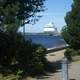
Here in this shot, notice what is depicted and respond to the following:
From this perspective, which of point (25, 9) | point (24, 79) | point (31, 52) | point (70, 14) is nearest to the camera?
point (24, 79)

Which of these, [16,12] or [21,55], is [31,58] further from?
[16,12]

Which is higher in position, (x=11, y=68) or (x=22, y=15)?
(x=22, y=15)

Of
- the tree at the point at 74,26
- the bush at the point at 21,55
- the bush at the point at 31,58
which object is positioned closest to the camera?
the bush at the point at 31,58

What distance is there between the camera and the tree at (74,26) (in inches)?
1072

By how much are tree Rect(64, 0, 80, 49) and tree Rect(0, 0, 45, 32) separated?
743 centimetres

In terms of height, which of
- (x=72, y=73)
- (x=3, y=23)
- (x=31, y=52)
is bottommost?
(x=72, y=73)

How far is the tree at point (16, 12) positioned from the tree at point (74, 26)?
24.4ft

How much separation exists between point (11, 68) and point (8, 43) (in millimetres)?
1311

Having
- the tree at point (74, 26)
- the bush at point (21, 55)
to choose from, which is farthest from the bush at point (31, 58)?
the tree at point (74, 26)

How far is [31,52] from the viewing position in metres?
16.4

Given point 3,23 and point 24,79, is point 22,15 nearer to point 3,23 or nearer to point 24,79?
point 3,23

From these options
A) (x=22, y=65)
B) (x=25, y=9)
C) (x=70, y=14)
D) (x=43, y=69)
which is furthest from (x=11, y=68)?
(x=70, y=14)

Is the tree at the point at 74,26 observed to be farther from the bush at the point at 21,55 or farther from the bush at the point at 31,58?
the bush at the point at 21,55

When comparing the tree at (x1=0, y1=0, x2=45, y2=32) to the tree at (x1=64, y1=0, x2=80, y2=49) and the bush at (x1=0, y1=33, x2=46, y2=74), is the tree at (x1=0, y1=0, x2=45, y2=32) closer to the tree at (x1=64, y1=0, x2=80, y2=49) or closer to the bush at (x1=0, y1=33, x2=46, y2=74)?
the bush at (x1=0, y1=33, x2=46, y2=74)
